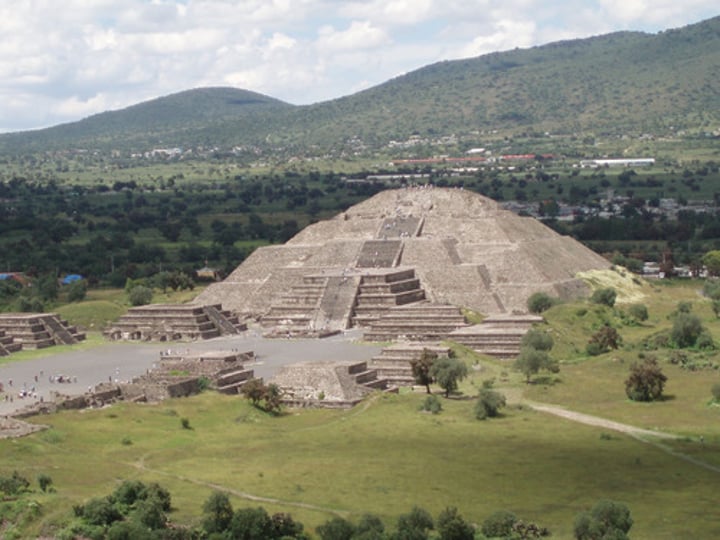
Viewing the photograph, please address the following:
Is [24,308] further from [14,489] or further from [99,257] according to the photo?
[14,489]

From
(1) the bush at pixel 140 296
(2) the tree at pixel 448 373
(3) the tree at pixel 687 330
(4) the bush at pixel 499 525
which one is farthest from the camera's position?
(1) the bush at pixel 140 296

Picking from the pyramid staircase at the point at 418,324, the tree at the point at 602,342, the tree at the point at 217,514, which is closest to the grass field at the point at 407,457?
the tree at the point at 217,514

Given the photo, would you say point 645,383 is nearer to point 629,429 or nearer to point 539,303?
point 629,429

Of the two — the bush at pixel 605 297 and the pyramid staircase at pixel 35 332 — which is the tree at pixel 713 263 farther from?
the pyramid staircase at pixel 35 332

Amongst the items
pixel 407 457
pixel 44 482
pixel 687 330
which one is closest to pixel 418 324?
pixel 687 330

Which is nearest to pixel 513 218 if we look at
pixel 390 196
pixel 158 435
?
pixel 390 196
